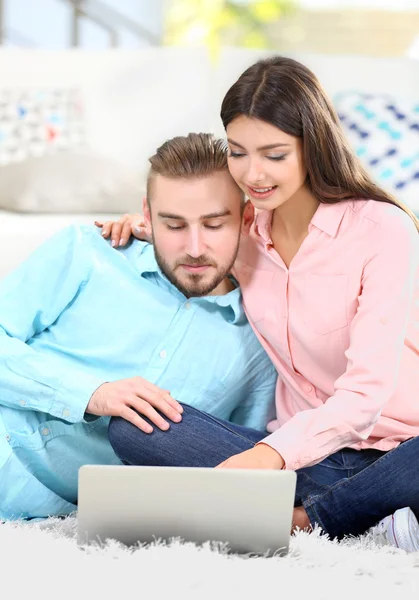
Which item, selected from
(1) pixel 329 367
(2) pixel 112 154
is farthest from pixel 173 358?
(2) pixel 112 154

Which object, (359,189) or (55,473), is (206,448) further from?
(359,189)

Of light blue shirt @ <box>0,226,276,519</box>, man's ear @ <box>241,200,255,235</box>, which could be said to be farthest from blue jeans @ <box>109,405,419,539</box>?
man's ear @ <box>241,200,255,235</box>

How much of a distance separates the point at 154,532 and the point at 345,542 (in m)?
0.39

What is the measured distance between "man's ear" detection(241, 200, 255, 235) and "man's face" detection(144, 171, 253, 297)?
45mm

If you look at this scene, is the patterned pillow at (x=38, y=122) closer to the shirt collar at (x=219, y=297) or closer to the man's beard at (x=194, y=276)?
the shirt collar at (x=219, y=297)

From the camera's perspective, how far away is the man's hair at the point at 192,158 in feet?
5.44

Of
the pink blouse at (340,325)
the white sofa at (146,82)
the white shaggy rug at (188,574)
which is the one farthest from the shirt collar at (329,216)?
the white sofa at (146,82)

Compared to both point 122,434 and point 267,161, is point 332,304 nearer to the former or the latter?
point 267,161

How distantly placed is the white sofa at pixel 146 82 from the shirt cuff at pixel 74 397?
4.66 ft

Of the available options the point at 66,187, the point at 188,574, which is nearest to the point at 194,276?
the point at 188,574

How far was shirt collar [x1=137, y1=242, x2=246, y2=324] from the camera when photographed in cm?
171

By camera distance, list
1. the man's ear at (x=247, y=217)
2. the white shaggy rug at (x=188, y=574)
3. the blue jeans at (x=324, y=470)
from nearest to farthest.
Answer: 1. the white shaggy rug at (x=188, y=574)
2. the blue jeans at (x=324, y=470)
3. the man's ear at (x=247, y=217)

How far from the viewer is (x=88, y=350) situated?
1708mm

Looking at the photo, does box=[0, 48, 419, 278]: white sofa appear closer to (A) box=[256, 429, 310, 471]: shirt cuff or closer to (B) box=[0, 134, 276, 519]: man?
(B) box=[0, 134, 276, 519]: man
